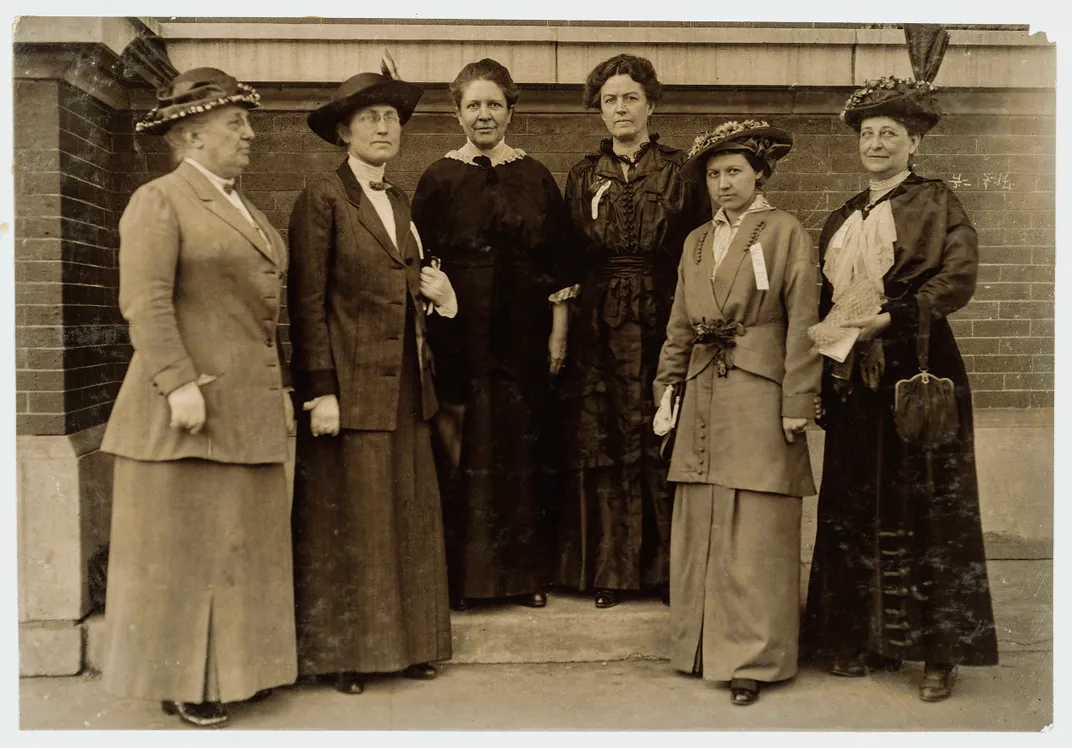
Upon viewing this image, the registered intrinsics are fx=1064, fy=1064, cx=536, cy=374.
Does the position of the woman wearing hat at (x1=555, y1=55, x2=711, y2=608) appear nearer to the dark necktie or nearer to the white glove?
the white glove

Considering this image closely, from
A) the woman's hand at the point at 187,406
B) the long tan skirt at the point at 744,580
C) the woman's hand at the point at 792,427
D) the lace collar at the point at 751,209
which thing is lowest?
the long tan skirt at the point at 744,580

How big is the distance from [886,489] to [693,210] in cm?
139

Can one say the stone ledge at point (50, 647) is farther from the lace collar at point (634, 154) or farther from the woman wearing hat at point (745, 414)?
the lace collar at point (634, 154)

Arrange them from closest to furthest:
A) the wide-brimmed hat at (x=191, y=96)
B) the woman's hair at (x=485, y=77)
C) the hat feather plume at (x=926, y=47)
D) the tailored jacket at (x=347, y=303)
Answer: the wide-brimmed hat at (x=191, y=96)
the tailored jacket at (x=347, y=303)
the woman's hair at (x=485, y=77)
the hat feather plume at (x=926, y=47)

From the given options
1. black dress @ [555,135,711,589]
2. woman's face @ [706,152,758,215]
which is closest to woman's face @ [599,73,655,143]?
black dress @ [555,135,711,589]

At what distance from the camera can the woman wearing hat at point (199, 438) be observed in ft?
12.1

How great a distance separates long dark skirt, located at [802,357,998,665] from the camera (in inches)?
164

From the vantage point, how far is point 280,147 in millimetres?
4988

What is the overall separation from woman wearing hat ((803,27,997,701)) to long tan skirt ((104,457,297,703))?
234 cm

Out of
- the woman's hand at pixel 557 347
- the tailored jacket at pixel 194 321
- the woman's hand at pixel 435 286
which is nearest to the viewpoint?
the tailored jacket at pixel 194 321

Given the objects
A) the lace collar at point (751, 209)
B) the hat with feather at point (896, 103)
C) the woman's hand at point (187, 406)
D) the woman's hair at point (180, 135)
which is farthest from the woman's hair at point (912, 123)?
the woman's hand at point (187, 406)

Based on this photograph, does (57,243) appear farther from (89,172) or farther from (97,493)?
(97,493)

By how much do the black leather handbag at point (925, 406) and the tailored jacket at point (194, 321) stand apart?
7.83 ft

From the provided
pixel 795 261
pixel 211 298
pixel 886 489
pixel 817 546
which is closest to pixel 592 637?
pixel 817 546
